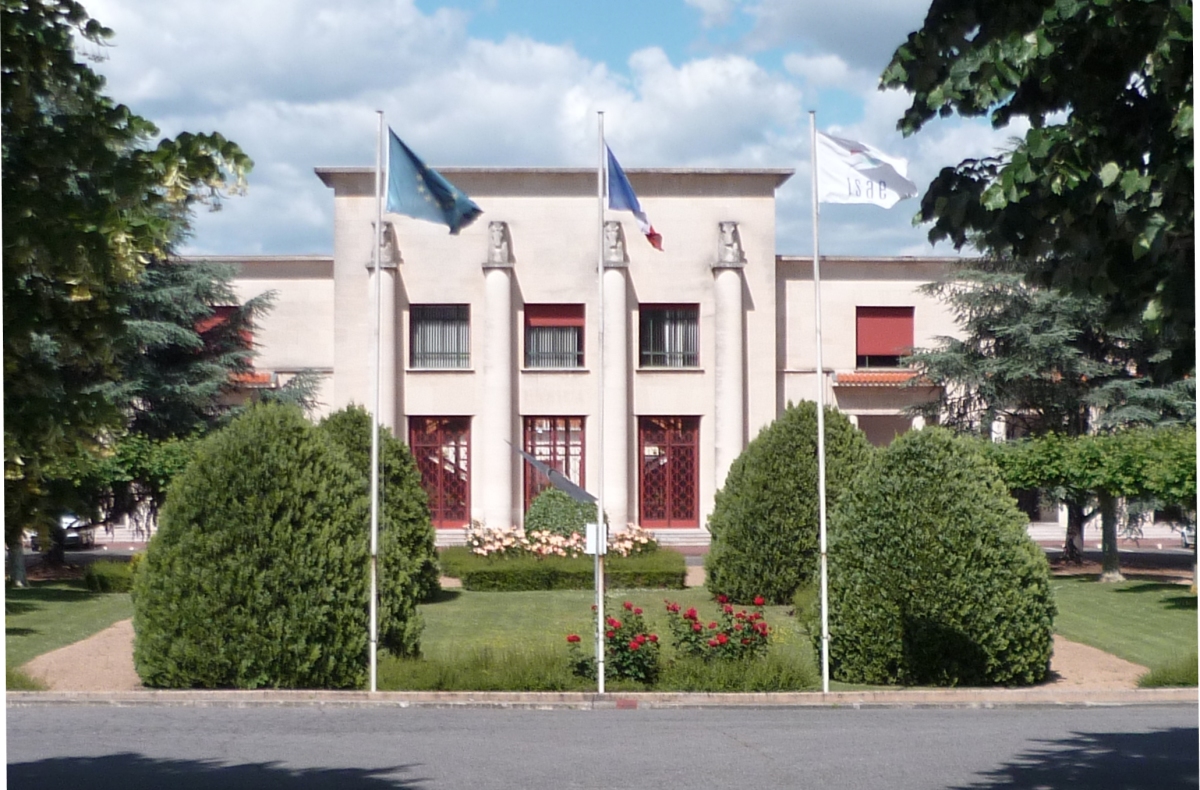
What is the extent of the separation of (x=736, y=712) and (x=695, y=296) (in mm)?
25170

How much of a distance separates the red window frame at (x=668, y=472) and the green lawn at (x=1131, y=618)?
11.4 m

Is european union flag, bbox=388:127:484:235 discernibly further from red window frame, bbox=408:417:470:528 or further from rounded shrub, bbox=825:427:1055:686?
red window frame, bbox=408:417:470:528

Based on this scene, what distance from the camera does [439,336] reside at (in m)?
38.8

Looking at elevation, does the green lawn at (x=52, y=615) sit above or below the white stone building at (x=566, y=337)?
below

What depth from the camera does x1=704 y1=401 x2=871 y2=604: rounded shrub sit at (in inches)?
891

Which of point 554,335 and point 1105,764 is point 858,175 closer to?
point 1105,764

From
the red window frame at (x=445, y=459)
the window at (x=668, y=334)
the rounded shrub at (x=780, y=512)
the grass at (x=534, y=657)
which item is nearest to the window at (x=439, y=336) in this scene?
the red window frame at (x=445, y=459)

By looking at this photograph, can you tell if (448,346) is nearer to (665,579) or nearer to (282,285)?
(282,285)

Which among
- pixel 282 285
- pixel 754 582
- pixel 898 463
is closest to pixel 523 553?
pixel 754 582

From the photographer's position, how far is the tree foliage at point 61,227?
492 centimetres

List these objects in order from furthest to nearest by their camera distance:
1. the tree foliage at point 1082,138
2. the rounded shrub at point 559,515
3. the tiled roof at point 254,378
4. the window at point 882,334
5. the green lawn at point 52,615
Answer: the window at point 882,334
the tiled roof at point 254,378
the rounded shrub at point 559,515
the green lawn at point 52,615
the tree foliage at point 1082,138

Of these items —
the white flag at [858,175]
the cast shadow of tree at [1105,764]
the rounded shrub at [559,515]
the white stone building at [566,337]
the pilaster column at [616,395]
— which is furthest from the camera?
the white stone building at [566,337]

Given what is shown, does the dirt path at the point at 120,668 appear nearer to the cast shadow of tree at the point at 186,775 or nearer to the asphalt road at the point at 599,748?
the asphalt road at the point at 599,748

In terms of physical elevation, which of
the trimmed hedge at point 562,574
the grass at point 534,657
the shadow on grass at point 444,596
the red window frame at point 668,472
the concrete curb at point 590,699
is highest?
the red window frame at point 668,472
